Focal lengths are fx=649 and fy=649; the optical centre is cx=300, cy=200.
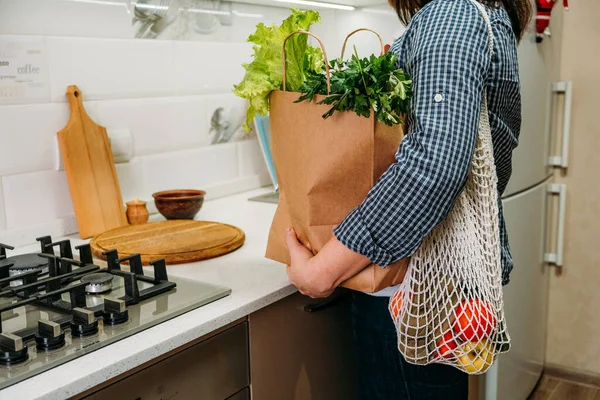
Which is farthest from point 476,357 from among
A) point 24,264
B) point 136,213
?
point 136,213

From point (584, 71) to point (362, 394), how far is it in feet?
5.82

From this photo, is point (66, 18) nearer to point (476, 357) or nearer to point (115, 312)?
point (115, 312)

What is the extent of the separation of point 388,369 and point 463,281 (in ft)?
1.01

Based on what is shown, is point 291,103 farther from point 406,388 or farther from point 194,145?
point 194,145

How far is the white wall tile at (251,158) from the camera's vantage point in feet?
6.82

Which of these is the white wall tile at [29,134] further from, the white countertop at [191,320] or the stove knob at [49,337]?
the stove knob at [49,337]

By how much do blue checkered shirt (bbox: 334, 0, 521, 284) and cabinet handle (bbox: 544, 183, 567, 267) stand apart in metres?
1.69

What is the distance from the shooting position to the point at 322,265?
1.05 meters

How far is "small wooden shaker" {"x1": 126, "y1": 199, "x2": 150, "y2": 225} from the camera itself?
1.62 metres

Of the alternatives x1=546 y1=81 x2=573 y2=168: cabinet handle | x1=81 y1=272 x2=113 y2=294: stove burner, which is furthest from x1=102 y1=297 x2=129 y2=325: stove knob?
x1=546 y1=81 x2=573 y2=168: cabinet handle

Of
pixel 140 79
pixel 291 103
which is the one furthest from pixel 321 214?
pixel 140 79

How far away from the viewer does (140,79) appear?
1.71 m

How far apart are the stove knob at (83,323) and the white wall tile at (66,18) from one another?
757 mm

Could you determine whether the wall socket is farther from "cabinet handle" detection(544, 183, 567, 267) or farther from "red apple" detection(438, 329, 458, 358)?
"cabinet handle" detection(544, 183, 567, 267)
